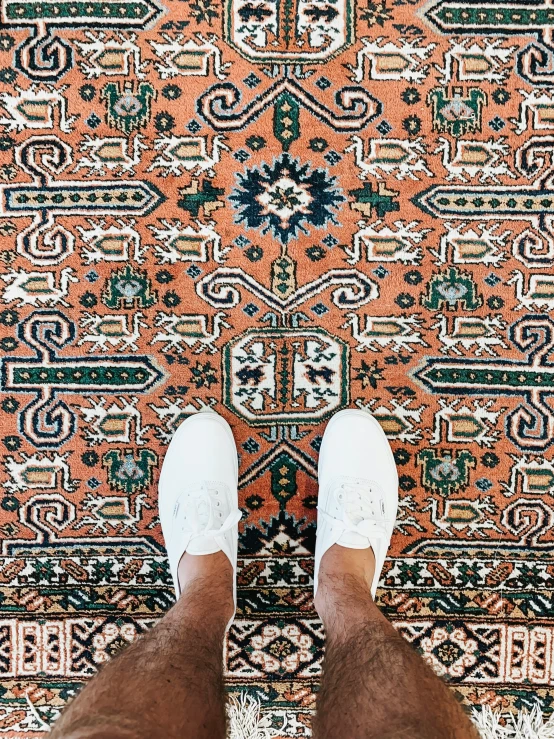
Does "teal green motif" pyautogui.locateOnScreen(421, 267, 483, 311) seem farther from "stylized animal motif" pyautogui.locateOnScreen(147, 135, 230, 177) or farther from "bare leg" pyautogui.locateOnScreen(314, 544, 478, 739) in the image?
"bare leg" pyautogui.locateOnScreen(314, 544, 478, 739)

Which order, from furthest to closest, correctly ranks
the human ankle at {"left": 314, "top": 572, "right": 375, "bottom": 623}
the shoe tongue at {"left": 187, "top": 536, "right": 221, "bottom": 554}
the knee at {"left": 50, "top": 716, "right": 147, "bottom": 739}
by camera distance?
the shoe tongue at {"left": 187, "top": 536, "right": 221, "bottom": 554} → the human ankle at {"left": 314, "top": 572, "right": 375, "bottom": 623} → the knee at {"left": 50, "top": 716, "right": 147, "bottom": 739}

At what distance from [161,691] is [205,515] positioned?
1.38 ft

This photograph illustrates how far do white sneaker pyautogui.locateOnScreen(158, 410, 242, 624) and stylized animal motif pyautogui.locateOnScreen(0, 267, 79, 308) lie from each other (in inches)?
14.9

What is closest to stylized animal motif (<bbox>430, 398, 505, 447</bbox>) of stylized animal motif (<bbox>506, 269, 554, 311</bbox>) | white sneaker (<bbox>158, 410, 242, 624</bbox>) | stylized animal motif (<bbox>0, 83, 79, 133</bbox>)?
stylized animal motif (<bbox>506, 269, 554, 311</bbox>)

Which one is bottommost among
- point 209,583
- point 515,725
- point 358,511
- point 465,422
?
point 515,725


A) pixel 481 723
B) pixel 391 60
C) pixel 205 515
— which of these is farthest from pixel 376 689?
pixel 391 60

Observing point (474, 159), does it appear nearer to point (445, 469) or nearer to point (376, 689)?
point (445, 469)

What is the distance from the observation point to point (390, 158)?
3.63 feet

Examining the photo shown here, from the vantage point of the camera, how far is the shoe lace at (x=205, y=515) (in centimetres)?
109

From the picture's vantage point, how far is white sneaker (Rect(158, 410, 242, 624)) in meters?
1.09

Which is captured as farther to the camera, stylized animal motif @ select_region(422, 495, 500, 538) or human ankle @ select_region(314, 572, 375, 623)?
stylized animal motif @ select_region(422, 495, 500, 538)

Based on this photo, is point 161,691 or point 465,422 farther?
point 465,422

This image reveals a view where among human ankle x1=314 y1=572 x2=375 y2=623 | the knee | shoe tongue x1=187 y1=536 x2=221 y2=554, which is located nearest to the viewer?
the knee

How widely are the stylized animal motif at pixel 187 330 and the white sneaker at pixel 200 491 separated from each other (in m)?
0.15
